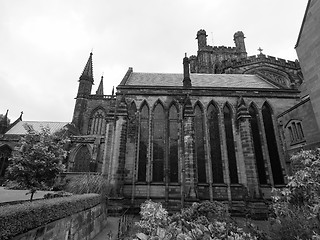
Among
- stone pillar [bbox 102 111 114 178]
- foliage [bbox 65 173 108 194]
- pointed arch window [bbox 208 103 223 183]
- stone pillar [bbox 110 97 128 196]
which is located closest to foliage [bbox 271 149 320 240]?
pointed arch window [bbox 208 103 223 183]

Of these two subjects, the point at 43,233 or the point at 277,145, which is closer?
the point at 43,233

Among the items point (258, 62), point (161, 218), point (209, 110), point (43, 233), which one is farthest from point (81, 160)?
point (258, 62)

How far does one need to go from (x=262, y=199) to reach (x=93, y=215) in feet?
42.4

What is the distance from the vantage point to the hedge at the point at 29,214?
12.3ft

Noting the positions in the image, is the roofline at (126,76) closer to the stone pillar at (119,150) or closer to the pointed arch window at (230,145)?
the stone pillar at (119,150)

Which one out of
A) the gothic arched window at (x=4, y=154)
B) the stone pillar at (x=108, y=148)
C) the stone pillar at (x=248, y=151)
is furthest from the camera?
the gothic arched window at (x=4, y=154)

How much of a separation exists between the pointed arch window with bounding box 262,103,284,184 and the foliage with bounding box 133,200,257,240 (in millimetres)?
12991

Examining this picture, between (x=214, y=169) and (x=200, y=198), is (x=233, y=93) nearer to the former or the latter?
(x=214, y=169)

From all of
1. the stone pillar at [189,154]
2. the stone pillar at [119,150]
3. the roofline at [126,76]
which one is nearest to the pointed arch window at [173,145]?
the stone pillar at [189,154]

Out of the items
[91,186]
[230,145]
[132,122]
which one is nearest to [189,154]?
[230,145]

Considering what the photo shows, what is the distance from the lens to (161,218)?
479 cm

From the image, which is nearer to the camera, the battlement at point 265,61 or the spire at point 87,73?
the battlement at point 265,61

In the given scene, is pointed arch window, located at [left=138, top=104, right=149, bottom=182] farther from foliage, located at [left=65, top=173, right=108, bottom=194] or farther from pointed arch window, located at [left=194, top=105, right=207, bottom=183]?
pointed arch window, located at [left=194, top=105, right=207, bottom=183]

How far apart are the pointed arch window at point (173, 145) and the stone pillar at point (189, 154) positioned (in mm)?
1682
